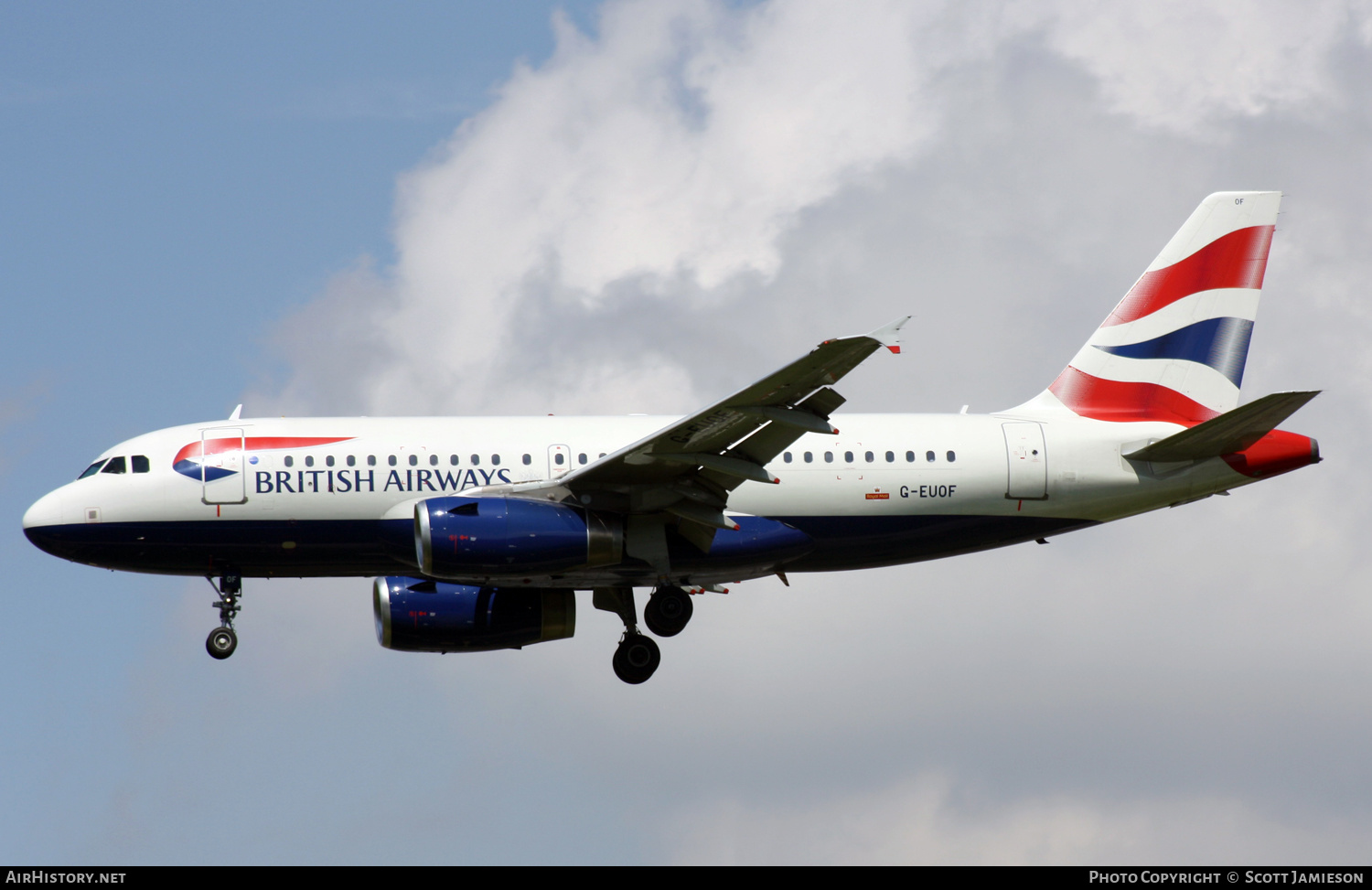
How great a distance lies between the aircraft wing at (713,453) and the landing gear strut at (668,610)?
6.39 ft

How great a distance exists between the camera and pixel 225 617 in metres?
33.1

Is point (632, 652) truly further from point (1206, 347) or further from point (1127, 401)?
point (1206, 347)

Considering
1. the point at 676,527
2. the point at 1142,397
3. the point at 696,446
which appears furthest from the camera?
the point at 1142,397

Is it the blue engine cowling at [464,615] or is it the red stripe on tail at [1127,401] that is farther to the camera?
the red stripe on tail at [1127,401]

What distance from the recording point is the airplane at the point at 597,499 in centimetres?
3102

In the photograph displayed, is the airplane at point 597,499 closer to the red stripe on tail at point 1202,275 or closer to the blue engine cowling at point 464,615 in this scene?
the blue engine cowling at point 464,615

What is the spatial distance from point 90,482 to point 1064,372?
18.9 m

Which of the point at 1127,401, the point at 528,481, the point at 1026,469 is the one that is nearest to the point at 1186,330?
the point at 1127,401

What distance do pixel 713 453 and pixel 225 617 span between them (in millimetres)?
9936

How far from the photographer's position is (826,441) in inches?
1307

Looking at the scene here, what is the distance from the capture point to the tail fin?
3550cm

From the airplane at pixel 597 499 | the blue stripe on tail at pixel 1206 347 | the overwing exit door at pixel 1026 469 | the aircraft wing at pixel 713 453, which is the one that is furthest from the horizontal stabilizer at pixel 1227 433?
the aircraft wing at pixel 713 453
